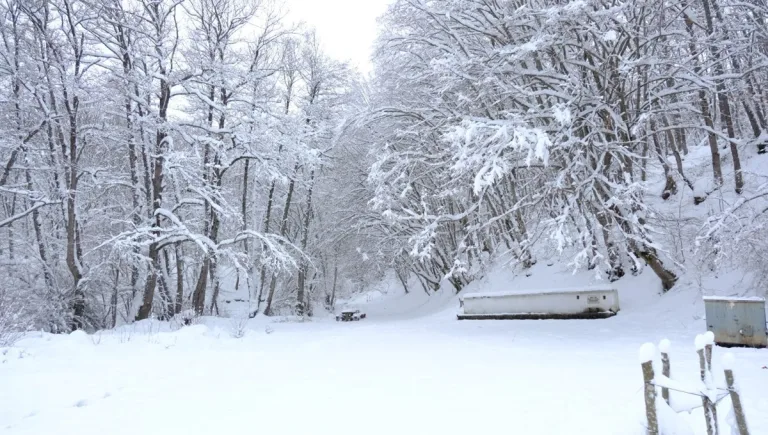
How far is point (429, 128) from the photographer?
1449 cm

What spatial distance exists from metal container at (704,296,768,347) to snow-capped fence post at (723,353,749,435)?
5.35 metres

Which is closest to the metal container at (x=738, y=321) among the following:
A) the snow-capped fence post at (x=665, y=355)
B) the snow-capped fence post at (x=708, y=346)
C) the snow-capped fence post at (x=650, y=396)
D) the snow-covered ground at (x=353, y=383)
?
the snow-covered ground at (x=353, y=383)

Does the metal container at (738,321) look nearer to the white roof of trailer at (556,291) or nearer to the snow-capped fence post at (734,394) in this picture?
the white roof of trailer at (556,291)

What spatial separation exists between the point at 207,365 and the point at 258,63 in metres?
14.0

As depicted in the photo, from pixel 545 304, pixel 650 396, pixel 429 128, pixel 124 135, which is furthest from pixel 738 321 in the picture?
pixel 124 135

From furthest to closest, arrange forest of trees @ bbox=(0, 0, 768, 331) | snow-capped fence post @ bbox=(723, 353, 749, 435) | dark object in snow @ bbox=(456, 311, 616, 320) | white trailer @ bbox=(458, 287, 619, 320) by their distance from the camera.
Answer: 1. white trailer @ bbox=(458, 287, 619, 320)
2. dark object in snow @ bbox=(456, 311, 616, 320)
3. forest of trees @ bbox=(0, 0, 768, 331)
4. snow-capped fence post @ bbox=(723, 353, 749, 435)

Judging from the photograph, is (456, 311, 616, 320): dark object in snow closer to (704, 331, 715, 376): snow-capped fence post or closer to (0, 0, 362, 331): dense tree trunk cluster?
(0, 0, 362, 331): dense tree trunk cluster

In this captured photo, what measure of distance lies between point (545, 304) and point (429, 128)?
20.3ft

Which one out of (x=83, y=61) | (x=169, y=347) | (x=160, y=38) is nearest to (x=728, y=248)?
(x=169, y=347)

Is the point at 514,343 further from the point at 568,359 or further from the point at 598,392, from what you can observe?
the point at 598,392

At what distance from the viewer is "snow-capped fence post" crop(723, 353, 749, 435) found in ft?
9.02

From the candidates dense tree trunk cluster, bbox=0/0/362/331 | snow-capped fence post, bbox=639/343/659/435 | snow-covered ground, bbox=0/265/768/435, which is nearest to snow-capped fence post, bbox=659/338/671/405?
snow-capped fence post, bbox=639/343/659/435

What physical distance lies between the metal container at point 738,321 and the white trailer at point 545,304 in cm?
358

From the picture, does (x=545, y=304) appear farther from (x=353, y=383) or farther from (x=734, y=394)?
(x=734, y=394)
